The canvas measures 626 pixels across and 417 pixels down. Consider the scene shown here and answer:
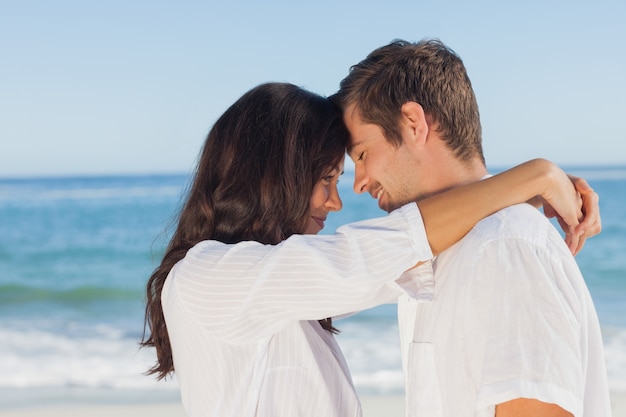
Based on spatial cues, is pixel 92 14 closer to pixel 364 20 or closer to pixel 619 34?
pixel 364 20

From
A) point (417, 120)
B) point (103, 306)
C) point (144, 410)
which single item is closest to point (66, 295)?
point (103, 306)

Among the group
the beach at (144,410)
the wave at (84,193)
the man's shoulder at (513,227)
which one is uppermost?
the man's shoulder at (513,227)

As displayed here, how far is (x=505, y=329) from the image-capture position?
5.27ft

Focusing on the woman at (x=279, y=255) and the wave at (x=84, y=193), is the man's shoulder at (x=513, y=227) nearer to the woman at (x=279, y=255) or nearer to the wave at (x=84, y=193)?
the woman at (x=279, y=255)

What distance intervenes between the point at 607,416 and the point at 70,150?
28.8m

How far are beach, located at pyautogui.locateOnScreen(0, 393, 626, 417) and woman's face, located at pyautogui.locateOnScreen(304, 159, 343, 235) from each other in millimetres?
3497

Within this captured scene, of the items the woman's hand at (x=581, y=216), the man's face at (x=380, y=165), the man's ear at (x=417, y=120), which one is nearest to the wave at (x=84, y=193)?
the man's face at (x=380, y=165)

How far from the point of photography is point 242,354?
6.40ft

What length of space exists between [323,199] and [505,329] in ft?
2.79

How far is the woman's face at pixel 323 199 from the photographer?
230 cm

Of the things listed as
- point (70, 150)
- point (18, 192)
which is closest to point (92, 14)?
point (70, 150)

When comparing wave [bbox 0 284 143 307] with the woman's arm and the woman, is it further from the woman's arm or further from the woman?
the woman's arm

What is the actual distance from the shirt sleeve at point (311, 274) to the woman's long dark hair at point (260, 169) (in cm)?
30

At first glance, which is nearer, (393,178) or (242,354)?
(242,354)
